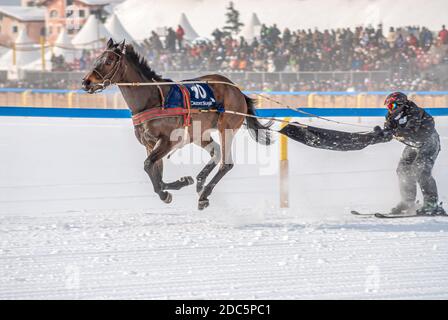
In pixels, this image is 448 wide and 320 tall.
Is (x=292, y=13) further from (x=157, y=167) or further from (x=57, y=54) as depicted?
(x=157, y=167)

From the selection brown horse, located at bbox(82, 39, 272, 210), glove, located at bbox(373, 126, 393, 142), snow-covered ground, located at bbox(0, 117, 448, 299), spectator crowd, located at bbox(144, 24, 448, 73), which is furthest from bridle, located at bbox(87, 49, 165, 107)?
spectator crowd, located at bbox(144, 24, 448, 73)

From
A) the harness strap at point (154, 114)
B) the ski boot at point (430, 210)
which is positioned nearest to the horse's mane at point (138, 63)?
the harness strap at point (154, 114)

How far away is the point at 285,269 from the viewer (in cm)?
627

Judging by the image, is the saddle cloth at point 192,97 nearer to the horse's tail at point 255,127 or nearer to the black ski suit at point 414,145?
the horse's tail at point 255,127

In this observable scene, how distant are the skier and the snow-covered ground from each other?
32 centimetres

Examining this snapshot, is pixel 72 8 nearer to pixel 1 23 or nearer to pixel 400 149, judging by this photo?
pixel 1 23

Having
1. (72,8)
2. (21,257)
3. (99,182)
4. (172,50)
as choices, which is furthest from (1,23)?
(21,257)

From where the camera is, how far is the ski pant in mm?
8672

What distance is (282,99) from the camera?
74.1ft

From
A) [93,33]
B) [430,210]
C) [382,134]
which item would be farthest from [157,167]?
[93,33]

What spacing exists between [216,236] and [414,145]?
241 cm

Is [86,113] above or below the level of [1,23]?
below

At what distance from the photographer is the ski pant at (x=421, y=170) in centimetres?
867
